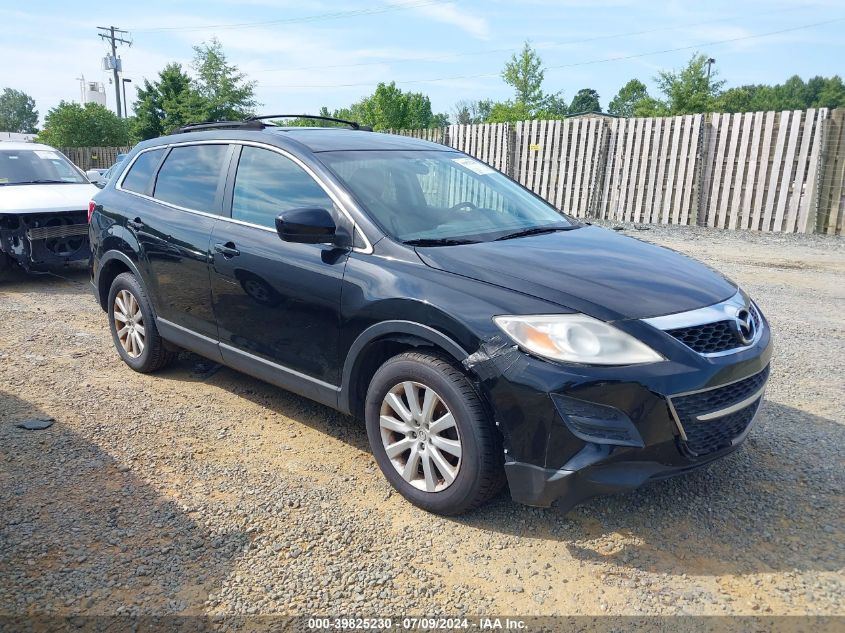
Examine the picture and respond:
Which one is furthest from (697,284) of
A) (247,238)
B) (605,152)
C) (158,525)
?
(605,152)

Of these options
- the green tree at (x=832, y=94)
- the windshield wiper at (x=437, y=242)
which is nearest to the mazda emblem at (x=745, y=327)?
the windshield wiper at (x=437, y=242)

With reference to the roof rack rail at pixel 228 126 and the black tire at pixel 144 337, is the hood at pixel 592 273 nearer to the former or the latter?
the roof rack rail at pixel 228 126

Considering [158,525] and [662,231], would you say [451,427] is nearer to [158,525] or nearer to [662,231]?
[158,525]

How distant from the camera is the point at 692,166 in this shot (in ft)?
41.9

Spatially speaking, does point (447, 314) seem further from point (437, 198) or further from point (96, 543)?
Result: point (96, 543)

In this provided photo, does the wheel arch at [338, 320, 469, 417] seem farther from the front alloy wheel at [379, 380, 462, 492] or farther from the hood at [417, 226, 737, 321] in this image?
the hood at [417, 226, 737, 321]

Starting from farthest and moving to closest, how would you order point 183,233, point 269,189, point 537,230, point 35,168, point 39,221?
point 35,168, point 39,221, point 183,233, point 269,189, point 537,230

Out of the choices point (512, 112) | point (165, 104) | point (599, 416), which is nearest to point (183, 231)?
point (599, 416)

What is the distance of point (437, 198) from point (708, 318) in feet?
5.61

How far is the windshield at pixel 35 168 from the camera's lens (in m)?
9.27

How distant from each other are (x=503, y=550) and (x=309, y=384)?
4.71 ft

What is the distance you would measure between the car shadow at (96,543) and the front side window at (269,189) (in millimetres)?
1665

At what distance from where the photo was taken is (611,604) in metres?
2.62

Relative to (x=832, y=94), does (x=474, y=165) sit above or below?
below
